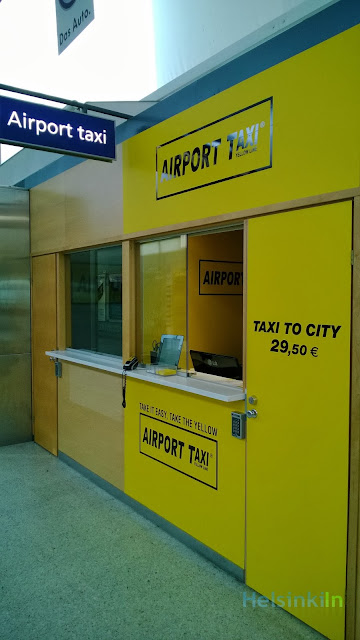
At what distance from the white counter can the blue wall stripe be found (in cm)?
195

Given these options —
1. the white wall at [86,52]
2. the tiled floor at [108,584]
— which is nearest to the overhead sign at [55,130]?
the white wall at [86,52]

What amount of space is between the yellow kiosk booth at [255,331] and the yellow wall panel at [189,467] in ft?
0.04

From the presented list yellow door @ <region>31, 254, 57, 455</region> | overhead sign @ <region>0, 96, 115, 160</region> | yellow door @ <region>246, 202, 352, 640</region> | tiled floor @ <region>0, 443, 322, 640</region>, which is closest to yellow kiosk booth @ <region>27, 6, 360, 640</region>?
yellow door @ <region>246, 202, 352, 640</region>

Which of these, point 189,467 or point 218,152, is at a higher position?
point 218,152

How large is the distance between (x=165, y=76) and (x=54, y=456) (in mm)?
4207

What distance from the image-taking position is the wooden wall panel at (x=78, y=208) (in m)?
4.19

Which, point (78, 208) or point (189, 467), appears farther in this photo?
point (78, 208)

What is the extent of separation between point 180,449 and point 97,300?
2035 millimetres

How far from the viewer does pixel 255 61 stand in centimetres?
281

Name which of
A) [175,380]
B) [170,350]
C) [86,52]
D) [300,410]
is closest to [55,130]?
[86,52]

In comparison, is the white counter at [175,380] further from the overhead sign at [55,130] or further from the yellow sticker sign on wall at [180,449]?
the overhead sign at [55,130]

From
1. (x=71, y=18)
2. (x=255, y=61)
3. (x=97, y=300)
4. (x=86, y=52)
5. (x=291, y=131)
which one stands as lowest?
(x=97, y=300)

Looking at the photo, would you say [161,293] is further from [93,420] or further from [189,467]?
[93,420]

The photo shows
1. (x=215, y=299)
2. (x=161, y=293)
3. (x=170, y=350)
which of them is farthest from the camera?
(x=215, y=299)
